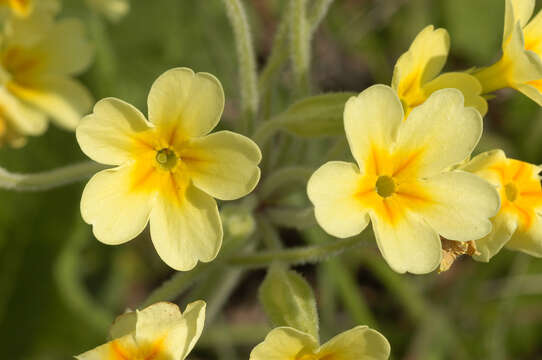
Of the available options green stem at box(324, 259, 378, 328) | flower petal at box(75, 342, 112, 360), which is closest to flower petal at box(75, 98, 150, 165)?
flower petal at box(75, 342, 112, 360)

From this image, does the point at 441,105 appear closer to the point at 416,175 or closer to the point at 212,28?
the point at 416,175

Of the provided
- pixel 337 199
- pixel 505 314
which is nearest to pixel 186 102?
pixel 337 199

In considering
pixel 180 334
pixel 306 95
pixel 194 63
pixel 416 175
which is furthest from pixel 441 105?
pixel 194 63

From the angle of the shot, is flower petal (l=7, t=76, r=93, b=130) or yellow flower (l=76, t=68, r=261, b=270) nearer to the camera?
yellow flower (l=76, t=68, r=261, b=270)

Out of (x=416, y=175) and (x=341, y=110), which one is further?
(x=341, y=110)

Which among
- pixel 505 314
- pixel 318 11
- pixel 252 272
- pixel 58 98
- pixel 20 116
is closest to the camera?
pixel 318 11

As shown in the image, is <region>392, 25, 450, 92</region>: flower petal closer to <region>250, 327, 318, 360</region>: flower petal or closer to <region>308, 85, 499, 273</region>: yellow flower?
<region>308, 85, 499, 273</region>: yellow flower

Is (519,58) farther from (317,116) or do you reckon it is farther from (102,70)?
(102,70)
